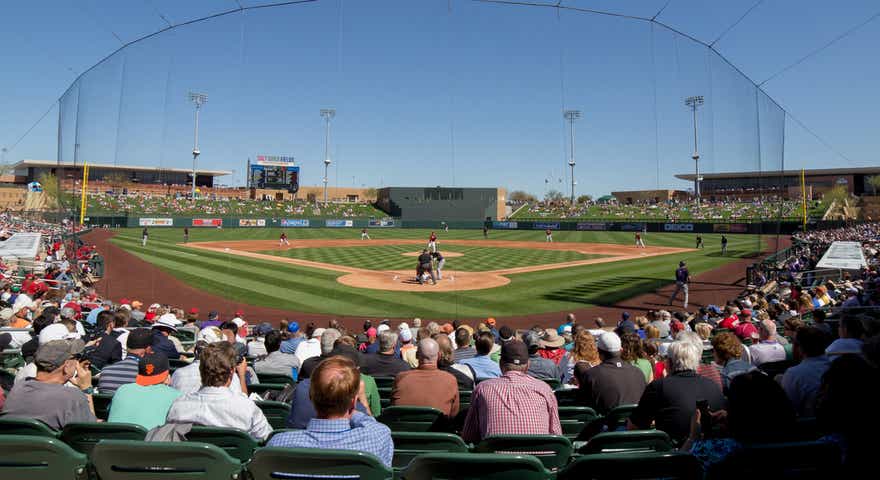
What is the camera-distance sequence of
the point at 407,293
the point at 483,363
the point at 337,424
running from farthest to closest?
the point at 407,293
the point at 483,363
the point at 337,424

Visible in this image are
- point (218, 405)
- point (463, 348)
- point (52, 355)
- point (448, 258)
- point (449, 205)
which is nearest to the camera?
point (218, 405)

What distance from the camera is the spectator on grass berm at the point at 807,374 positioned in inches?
163

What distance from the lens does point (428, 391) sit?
443 centimetres

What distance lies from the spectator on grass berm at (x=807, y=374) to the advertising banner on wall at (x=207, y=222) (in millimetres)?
62247

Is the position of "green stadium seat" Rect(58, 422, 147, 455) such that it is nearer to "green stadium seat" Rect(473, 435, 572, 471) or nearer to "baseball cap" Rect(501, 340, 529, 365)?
"green stadium seat" Rect(473, 435, 572, 471)

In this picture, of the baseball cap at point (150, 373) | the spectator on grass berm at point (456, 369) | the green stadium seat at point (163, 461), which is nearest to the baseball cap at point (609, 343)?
the spectator on grass berm at point (456, 369)

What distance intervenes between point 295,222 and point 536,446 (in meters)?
71.4

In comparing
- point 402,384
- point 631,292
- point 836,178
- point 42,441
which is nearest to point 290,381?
point 402,384

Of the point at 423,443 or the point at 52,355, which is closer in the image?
the point at 423,443

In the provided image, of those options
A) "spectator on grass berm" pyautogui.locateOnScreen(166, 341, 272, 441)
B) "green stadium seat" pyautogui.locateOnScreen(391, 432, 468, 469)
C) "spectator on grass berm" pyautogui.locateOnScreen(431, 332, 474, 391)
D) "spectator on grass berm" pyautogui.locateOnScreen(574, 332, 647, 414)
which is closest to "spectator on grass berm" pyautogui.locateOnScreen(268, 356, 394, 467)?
"green stadium seat" pyautogui.locateOnScreen(391, 432, 468, 469)

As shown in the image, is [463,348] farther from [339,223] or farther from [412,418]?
[339,223]

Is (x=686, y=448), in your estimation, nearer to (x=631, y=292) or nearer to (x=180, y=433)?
(x=180, y=433)

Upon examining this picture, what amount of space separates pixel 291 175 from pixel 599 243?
57.1 meters

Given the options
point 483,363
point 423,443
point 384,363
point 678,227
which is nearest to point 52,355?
point 423,443
